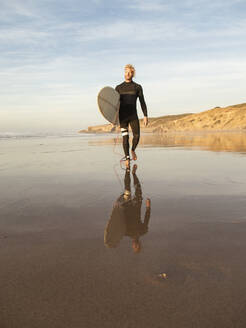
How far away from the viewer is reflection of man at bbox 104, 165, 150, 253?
80.1 inches

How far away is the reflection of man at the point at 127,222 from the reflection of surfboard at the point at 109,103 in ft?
9.29

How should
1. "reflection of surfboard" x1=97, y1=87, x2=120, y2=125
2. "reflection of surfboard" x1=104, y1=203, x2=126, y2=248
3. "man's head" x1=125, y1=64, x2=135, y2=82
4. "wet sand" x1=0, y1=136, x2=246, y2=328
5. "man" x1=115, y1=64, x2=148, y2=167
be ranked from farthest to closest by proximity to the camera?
"man" x1=115, y1=64, x2=148, y2=167 → "man's head" x1=125, y1=64, x2=135, y2=82 → "reflection of surfboard" x1=97, y1=87, x2=120, y2=125 → "reflection of surfboard" x1=104, y1=203, x2=126, y2=248 → "wet sand" x1=0, y1=136, x2=246, y2=328

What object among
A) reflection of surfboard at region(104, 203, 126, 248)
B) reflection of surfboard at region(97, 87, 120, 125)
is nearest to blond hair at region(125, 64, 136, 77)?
reflection of surfboard at region(97, 87, 120, 125)

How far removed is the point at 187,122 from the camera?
59.6 meters

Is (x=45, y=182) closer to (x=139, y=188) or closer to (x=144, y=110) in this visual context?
(x=139, y=188)

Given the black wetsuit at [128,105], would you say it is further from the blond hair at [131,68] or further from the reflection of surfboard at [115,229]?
the reflection of surfboard at [115,229]

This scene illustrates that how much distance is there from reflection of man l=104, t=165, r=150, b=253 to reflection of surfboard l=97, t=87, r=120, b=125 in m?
2.83

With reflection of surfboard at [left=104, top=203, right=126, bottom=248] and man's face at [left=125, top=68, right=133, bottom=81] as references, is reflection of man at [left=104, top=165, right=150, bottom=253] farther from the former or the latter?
man's face at [left=125, top=68, right=133, bottom=81]

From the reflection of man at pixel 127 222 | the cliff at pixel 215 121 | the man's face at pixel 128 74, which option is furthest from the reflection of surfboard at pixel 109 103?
the cliff at pixel 215 121

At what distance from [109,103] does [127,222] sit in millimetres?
3907

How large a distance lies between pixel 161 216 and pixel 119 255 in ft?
2.89

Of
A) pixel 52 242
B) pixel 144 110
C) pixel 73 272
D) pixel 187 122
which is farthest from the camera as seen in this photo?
pixel 187 122

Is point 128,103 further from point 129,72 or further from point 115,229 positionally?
point 115,229

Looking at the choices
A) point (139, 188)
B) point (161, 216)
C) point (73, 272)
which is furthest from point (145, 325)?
point (139, 188)
